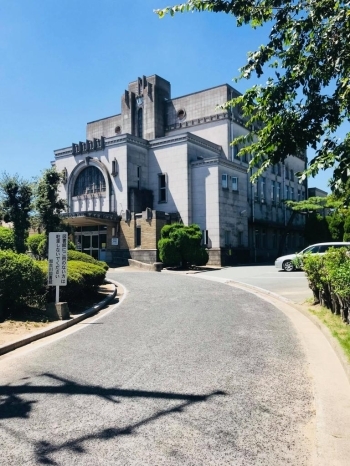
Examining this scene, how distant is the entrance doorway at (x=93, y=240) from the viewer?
34.7m

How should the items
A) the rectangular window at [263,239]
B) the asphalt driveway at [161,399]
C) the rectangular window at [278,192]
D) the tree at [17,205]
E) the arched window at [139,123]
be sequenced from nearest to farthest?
the asphalt driveway at [161,399] → the tree at [17,205] → the rectangular window at [263,239] → the arched window at [139,123] → the rectangular window at [278,192]

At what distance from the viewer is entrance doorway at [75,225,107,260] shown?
114ft

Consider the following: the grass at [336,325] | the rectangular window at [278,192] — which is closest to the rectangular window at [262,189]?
the rectangular window at [278,192]

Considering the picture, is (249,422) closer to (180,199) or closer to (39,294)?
(39,294)

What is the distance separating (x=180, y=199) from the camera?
35031 mm

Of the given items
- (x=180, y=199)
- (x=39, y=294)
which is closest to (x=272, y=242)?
(x=180, y=199)

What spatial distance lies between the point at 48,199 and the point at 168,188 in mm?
14929

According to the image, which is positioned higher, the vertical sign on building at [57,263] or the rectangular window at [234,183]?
the rectangular window at [234,183]

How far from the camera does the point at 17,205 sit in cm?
2250

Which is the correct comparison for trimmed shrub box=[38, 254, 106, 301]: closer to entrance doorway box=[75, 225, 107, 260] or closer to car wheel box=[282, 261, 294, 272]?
car wheel box=[282, 261, 294, 272]

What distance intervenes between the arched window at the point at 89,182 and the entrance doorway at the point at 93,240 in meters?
3.82

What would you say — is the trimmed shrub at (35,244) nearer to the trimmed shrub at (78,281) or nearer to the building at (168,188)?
the building at (168,188)

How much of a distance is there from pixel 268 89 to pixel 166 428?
17.2 ft

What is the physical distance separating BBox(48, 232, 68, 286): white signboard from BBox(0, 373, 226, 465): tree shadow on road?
16.2ft
